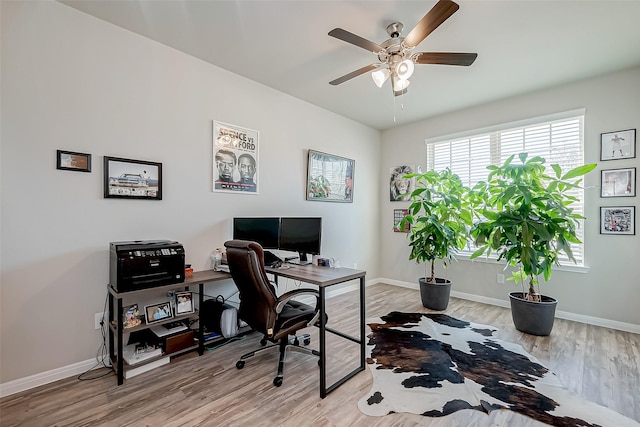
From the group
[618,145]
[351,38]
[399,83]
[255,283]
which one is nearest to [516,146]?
[618,145]

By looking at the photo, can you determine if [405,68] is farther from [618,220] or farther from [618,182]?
[618,220]

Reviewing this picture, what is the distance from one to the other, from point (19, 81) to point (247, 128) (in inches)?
73.3

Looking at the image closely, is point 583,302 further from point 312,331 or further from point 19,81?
point 19,81

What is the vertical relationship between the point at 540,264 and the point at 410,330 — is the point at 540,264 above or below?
above

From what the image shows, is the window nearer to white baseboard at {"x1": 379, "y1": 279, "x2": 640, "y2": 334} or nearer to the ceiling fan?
white baseboard at {"x1": 379, "y1": 279, "x2": 640, "y2": 334}

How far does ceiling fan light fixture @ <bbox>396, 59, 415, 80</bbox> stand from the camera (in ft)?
7.39

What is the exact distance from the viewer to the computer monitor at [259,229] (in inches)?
120

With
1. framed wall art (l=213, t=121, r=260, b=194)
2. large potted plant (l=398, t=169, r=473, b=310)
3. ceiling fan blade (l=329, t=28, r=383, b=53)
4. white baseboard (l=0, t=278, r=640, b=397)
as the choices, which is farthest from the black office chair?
large potted plant (l=398, t=169, r=473, b=310)

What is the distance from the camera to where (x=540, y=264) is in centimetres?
303

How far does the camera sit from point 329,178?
4391mm

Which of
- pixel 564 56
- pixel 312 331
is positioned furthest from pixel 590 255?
pixel 312 331

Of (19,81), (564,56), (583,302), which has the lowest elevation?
(583,302)

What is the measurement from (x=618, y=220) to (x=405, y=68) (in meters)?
3.12

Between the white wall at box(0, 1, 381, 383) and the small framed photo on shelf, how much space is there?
32 cm
